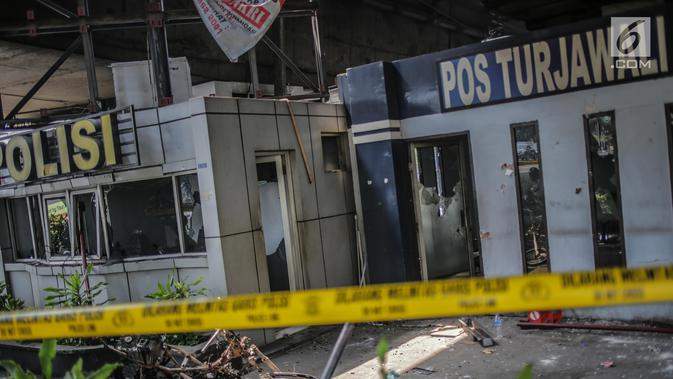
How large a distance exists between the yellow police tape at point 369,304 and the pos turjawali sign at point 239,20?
4872 mm

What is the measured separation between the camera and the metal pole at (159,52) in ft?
27.0

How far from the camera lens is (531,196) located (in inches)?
317

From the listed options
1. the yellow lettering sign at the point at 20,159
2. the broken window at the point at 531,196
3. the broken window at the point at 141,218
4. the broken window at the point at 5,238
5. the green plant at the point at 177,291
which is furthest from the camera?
the broken window at the point at 5,238

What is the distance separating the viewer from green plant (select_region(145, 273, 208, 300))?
6913 millimetres

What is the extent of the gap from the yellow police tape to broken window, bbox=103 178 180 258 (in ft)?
15.1

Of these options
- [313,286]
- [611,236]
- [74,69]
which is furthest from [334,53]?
[611,236]

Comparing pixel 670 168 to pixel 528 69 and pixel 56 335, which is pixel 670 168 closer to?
pixel 528 69

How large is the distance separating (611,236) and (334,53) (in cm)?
1098

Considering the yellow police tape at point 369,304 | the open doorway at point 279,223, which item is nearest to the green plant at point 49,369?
the yellow police tape at point 369,304

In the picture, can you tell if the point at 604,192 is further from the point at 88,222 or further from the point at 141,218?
the point at 88,222

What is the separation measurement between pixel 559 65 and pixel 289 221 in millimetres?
4516

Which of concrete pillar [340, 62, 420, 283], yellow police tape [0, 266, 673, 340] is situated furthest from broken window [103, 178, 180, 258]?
yellow police tape [0, 266, 673, 340]

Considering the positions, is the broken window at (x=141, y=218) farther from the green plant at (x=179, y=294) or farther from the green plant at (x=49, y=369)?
the green plant at (x=49, y=369)

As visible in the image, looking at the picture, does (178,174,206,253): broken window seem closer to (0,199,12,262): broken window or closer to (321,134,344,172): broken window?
(321,134,344,172): broken window
